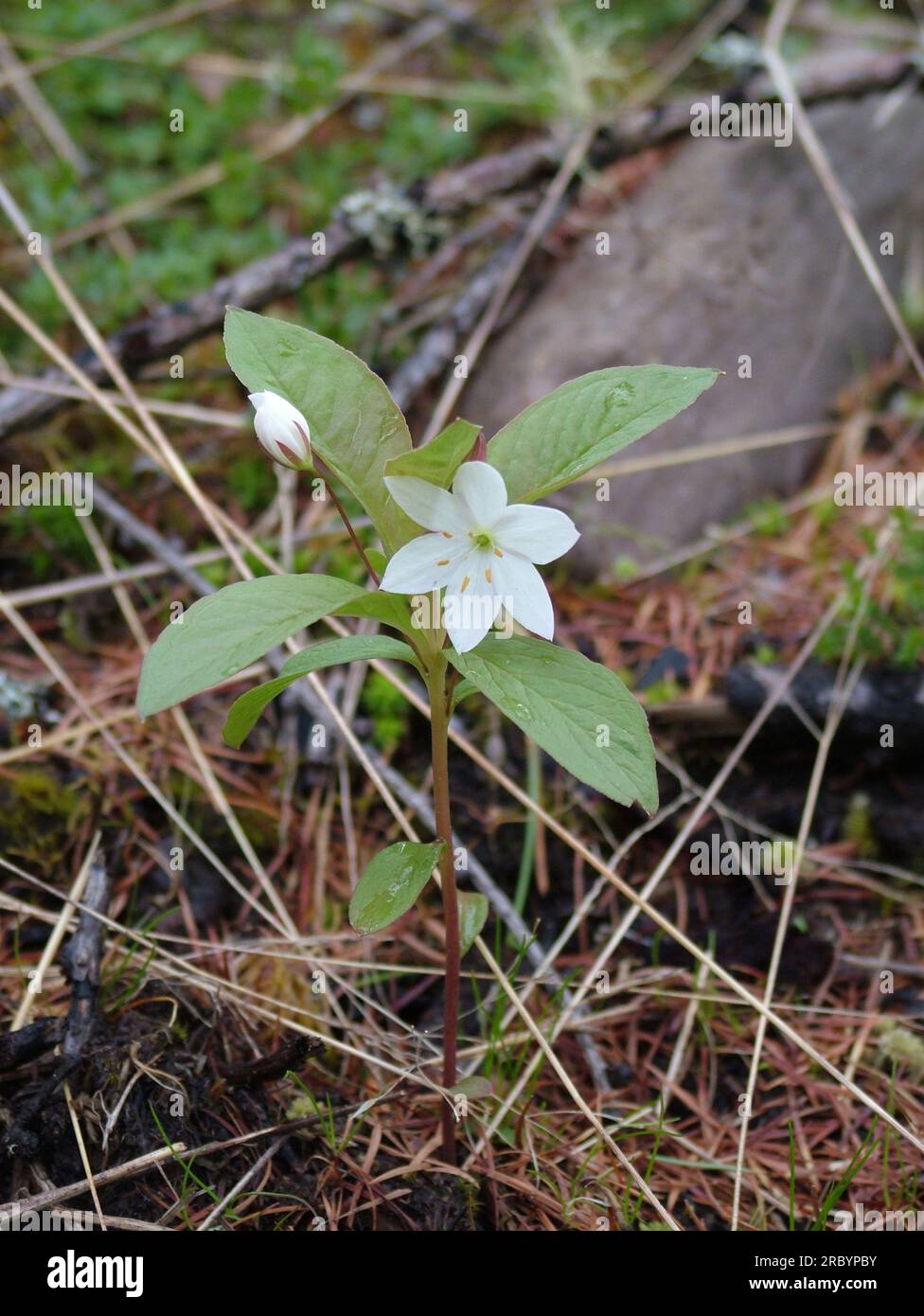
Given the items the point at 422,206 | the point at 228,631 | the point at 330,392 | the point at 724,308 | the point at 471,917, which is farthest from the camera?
the point at 724,308

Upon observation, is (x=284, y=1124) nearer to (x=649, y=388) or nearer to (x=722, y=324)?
(x=649, y=388)

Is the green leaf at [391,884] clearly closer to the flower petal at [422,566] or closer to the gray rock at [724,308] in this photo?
the flower petal at [422,566]

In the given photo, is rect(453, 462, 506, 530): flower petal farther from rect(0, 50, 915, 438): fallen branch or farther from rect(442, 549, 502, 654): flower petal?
rect(0, 50, 915, 438): fallen branch

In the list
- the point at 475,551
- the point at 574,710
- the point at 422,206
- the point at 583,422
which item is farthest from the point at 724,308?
the point at 574,710

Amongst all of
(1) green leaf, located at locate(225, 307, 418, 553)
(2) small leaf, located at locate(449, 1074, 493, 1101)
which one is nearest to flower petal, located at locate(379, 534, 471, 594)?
(1) green leaf, located at locate(225, 307, 418, 553)

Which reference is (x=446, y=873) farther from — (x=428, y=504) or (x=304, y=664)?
(x=428, y=504)

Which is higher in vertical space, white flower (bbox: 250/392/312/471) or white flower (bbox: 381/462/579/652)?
white flower (bbox: 250/392/312/471)
